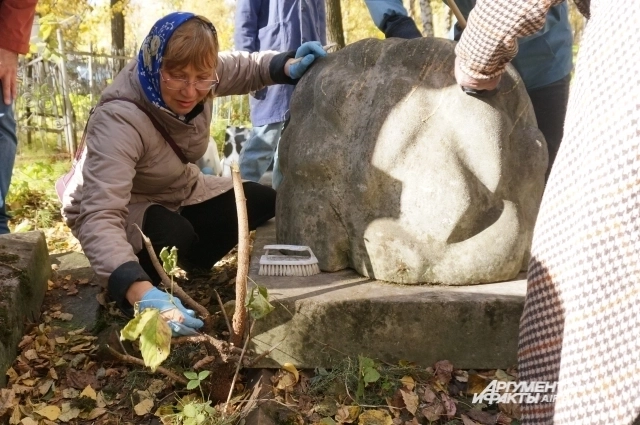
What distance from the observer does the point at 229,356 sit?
2107mm

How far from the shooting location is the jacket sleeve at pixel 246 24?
4.23 metres

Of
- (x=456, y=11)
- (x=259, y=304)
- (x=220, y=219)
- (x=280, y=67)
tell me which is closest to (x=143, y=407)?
(x=259, y=304)

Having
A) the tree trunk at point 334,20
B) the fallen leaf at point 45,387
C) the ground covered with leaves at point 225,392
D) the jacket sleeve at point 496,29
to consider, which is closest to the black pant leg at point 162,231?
the ground covered with leaves at point 225,392

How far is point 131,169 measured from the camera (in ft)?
8.36

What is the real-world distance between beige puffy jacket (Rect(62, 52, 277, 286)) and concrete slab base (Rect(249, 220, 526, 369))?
0.64m

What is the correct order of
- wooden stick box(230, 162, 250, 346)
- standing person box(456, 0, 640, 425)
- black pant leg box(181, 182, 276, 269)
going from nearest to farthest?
1. standing person box(456, 0, 640, 425)
2. wooden stick box(230, 162, 250, 346)
3. black pant leg box(181, 182, 276, 269)

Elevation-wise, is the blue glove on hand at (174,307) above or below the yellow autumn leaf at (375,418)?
above

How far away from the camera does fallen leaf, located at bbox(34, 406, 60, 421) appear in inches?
87.7

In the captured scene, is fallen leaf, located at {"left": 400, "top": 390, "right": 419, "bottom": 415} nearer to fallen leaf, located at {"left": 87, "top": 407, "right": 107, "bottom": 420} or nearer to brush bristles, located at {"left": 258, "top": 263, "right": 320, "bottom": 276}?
brush bristles, located at {"left": 258, "top": 263, "right": 320, "bottom": 276}

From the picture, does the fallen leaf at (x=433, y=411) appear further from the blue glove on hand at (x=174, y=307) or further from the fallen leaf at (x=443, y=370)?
the blue glove on hand at (x=174, y=307)

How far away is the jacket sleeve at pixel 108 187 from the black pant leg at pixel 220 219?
685 mm

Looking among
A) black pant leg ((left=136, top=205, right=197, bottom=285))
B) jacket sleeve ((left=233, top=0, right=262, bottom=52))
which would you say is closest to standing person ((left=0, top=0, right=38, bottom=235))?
black pant leg ((left=136, top=205, right=197, bottom=285))

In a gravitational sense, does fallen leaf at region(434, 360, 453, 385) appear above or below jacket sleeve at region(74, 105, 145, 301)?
below

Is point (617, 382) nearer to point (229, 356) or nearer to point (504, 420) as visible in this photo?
point (504, 420)
